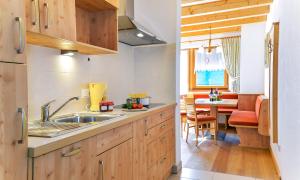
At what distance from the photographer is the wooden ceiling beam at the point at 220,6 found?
13.8 ft

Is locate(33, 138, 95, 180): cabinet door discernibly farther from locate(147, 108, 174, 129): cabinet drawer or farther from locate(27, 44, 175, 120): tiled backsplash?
locate(147, 108, 174, 129): cabinet drawer

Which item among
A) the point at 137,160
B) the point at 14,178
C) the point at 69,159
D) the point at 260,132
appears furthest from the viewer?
the point at 260,132

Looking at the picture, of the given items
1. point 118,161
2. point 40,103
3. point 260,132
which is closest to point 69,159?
point 118,161

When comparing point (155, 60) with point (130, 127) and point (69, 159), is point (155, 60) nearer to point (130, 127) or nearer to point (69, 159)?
point (130, 127)

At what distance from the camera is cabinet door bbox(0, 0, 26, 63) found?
0.93 meters

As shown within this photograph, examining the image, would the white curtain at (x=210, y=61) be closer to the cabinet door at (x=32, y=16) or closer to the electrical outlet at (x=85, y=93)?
the electrical outlet at (x=85, y=93)

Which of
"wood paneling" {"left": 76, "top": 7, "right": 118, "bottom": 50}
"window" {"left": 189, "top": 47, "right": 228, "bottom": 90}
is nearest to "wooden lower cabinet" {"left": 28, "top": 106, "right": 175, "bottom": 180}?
"wood paneling" {"left": 76, "top": 7, "right": 118, "bottom": 50}

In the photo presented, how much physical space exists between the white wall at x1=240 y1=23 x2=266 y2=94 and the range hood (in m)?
3.32

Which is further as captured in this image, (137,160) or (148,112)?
(148,112)

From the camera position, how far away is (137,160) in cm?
209

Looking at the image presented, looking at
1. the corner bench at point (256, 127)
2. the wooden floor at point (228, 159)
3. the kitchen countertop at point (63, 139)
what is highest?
the kitchen countertop at point (63, 139)

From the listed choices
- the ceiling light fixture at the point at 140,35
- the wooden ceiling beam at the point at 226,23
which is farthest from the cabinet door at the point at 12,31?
the wooden ceiling beam at the point at 226,23

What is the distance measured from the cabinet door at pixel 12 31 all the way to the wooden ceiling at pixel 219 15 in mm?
3426

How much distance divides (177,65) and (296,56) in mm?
1527
